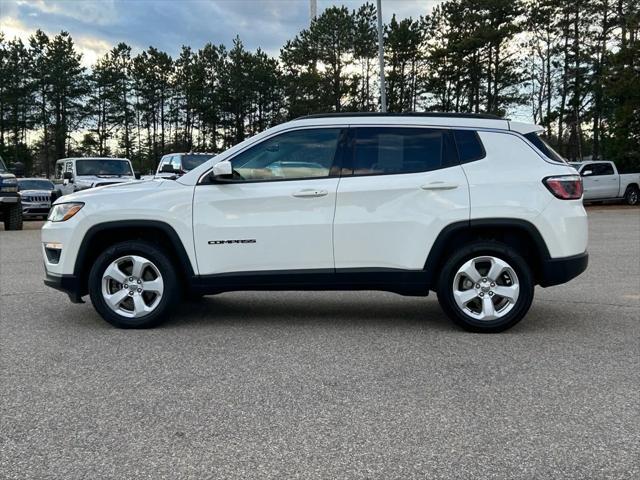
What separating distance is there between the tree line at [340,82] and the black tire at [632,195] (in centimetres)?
515

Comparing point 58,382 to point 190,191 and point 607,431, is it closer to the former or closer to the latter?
point 190,191

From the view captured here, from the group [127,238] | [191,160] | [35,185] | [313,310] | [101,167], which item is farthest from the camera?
[35,185]

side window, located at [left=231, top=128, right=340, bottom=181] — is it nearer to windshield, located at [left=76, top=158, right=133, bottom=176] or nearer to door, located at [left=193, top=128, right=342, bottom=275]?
door, located at [left=193, top=128, right=342, bottom=275]

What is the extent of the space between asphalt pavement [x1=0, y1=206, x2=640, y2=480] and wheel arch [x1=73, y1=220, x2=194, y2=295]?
21.4 inches

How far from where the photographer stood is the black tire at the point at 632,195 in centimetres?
2780

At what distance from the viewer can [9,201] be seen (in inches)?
650

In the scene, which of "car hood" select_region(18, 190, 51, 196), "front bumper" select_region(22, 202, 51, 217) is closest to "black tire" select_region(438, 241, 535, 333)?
"front bumper" select_region(22, 202, 51, 217)

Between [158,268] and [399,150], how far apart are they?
7.78 ft

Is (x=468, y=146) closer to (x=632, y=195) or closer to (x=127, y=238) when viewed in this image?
(x=127, y=238)

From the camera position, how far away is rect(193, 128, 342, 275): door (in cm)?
570

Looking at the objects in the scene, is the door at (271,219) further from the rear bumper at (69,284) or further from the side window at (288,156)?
the rear bumper at (69,284)

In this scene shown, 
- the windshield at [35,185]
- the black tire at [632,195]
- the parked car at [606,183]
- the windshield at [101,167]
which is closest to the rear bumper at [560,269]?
the windshield at [101,167]

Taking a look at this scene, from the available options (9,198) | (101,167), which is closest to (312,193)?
(9,198)

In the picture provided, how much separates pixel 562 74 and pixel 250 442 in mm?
52855
